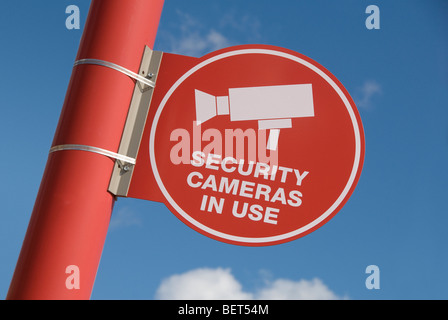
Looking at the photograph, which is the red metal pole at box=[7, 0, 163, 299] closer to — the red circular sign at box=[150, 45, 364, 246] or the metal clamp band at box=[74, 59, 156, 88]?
the metal clamp band at box=[74, 59, 156, 88]

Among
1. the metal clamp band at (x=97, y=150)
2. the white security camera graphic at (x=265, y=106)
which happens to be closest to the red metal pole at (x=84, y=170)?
the metal clamp band at (x=97, y=150)

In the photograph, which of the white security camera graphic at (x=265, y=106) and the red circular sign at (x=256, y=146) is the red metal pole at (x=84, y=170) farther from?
the white security camera graphic at (x=265, y=106)

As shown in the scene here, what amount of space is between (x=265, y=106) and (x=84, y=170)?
1.07 metres

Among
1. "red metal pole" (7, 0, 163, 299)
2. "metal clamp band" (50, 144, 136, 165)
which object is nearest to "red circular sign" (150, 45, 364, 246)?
"metal clamp band" (50, 144, 136, 165)

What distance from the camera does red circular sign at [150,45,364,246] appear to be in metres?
3.13

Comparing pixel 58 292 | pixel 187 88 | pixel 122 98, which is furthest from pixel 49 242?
pixel 187 88

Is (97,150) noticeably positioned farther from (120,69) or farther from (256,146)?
(256,146)

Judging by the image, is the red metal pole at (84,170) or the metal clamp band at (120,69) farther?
the metal clamp band at (120,69)

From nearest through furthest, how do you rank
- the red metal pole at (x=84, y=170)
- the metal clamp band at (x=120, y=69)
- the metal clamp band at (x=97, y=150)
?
the red metal pole at (x=84, y=170)
the metal clamp band at (x=97, y=150)
the metal clamp band at (x=120, y=69)

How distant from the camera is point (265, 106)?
10.8ft

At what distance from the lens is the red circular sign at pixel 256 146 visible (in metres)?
3.13

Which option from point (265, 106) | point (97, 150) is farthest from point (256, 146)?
point (97, 150)

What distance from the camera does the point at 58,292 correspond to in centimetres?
301
